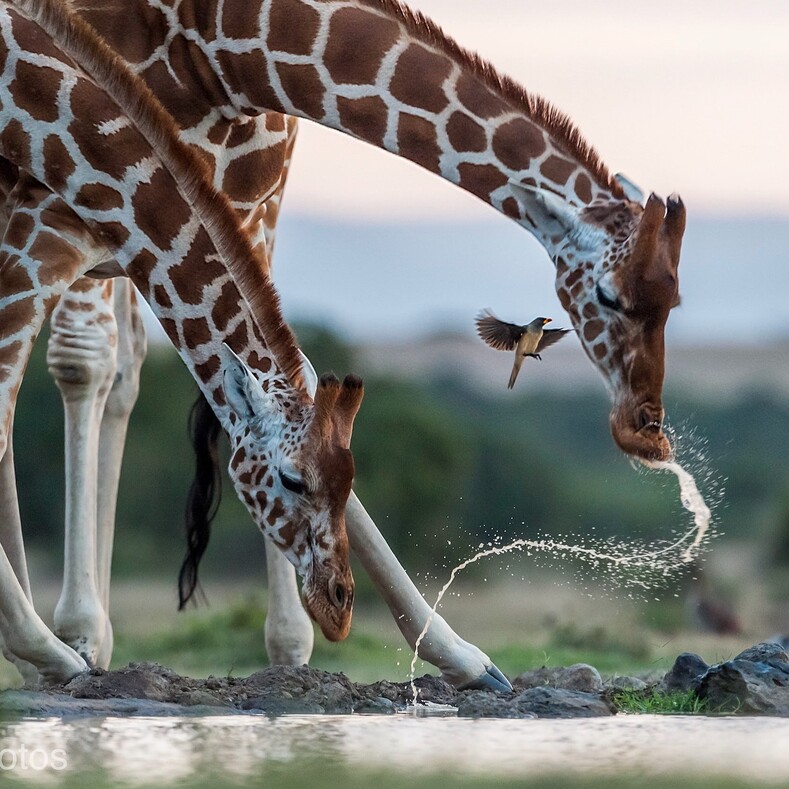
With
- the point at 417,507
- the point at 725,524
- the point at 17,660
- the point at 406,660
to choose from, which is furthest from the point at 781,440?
the point at 17,660

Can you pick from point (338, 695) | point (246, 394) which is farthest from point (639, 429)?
point (246, 394)

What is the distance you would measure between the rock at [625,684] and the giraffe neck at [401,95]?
1.49 meters

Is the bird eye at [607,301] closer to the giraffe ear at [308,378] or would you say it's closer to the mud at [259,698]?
the giraffe ear at [308,378]

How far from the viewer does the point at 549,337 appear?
686cm

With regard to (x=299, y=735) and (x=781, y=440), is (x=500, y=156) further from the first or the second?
(x=781, y=440)

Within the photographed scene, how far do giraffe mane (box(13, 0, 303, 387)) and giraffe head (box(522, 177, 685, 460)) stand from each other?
1084 mm

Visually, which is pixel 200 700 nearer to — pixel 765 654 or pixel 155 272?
pixel 155 272

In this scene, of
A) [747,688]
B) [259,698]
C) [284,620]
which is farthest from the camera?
[284,620]

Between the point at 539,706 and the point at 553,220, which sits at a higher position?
the point at 553,220

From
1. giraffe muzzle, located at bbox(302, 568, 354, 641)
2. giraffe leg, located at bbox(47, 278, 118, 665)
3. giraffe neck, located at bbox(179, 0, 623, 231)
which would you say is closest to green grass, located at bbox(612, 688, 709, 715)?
giraffe muzzle, located at bbox(302, 568, 354, 641)

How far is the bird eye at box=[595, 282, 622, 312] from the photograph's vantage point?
6367 millimetres

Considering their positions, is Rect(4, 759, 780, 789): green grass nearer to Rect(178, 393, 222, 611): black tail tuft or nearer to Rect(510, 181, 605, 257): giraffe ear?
Rect(510, 181, 605, 257): giraffe ear

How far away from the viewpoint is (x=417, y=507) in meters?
16.6

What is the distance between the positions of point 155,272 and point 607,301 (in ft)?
4.70
